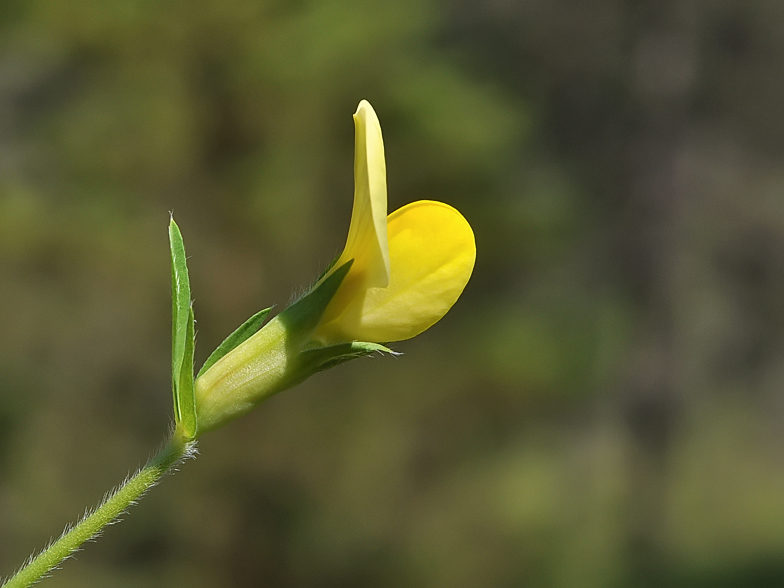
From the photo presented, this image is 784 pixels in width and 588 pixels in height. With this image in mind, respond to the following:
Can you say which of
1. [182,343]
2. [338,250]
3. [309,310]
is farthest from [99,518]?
[338,250]

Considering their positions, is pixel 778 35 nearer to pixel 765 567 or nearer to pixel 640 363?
pixel 640 363

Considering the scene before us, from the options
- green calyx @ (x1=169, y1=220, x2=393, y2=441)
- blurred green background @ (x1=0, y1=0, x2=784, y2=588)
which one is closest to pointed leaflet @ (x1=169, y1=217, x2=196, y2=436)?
green calyx @ (x1=169, y1=220, x2=393, y2=441)

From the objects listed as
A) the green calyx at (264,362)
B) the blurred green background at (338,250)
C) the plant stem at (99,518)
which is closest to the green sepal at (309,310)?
the green calyx at (264,362)

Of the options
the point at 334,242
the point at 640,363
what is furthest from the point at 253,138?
the point at 640,363

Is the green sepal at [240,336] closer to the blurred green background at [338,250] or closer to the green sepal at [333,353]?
the green sepal at [333,353]

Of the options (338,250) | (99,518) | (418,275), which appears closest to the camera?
(99,518)

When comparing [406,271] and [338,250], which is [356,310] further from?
[338,250]
